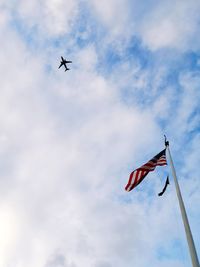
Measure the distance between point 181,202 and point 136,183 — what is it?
386 centimetres

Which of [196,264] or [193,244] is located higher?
[193,244]

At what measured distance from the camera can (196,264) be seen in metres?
15.4

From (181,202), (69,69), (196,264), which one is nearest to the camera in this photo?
(196,264)

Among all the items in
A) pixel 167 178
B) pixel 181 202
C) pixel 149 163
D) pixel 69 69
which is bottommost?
pixel 181 202

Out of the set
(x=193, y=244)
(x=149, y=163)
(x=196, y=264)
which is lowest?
(x=196, y=264)

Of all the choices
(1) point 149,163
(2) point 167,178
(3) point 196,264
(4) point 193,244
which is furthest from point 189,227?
(1) point 149,163

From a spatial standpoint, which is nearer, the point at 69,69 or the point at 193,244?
the point at 193,244

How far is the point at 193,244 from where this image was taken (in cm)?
1628

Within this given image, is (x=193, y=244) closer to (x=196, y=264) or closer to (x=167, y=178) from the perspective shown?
(x=196, y=264)

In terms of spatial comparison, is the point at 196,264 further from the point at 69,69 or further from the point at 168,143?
the point at 69,69

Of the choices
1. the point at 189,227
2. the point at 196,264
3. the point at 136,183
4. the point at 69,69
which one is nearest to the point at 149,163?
the point at 136,183

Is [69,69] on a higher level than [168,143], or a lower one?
higher

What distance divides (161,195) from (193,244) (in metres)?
4.09

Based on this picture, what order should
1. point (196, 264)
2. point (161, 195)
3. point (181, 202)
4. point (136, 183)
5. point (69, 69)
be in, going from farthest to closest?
point (69, 69), point (136, 183), point (161, 195), point (181, 202), point (196, 264)
